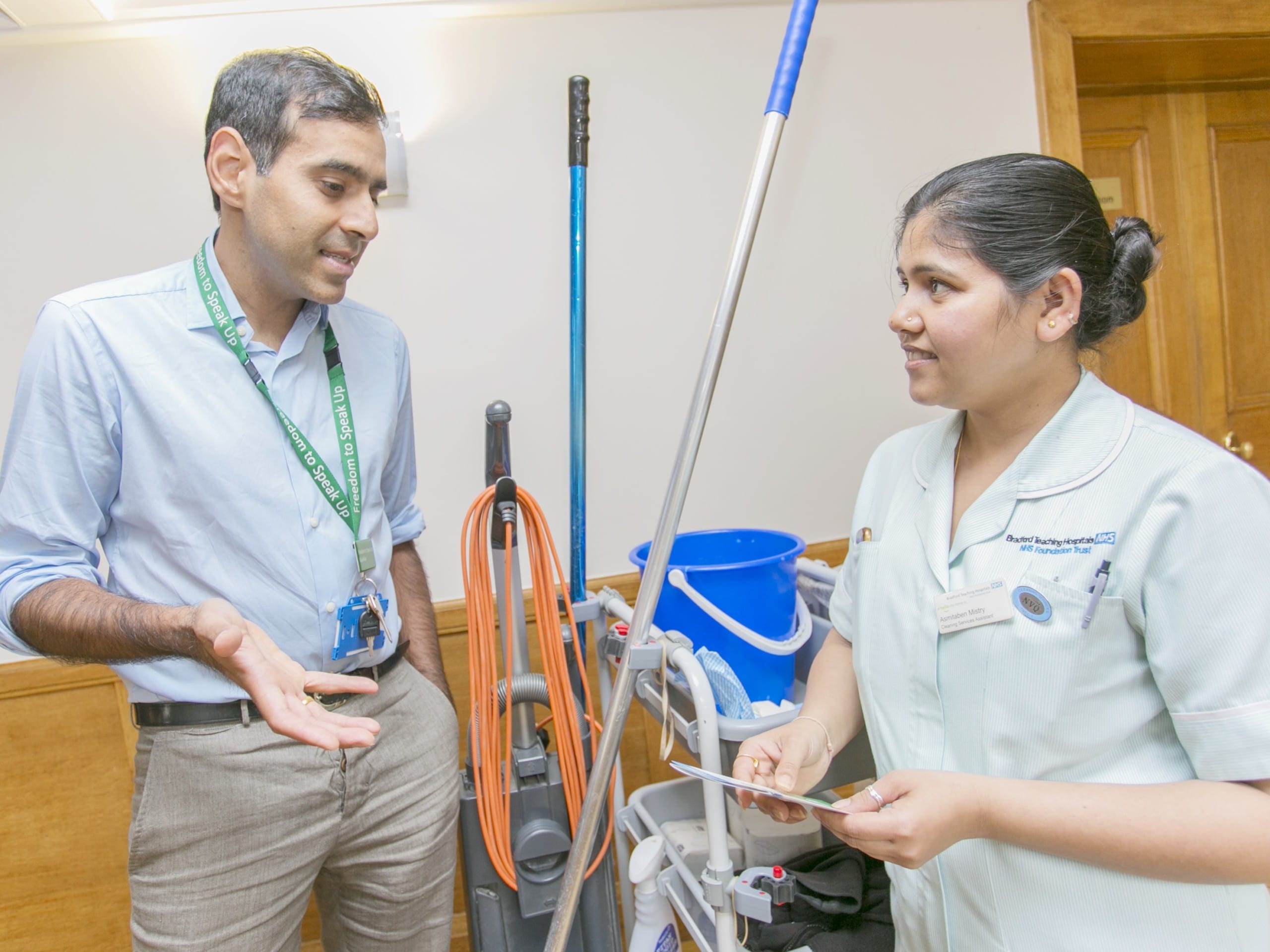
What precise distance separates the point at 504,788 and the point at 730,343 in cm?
113

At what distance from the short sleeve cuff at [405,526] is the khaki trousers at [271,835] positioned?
0.28 metres

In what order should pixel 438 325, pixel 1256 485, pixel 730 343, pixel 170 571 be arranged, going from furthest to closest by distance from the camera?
pixel 730 343 → pixel 438 325 → pixel 170 571 → pixel 1256 485

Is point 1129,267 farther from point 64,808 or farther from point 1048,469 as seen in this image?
point 64,808

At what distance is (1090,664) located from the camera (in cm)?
84

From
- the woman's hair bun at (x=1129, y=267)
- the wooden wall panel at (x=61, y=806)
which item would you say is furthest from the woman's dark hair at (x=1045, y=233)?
the wooden wall panel at (x=61, y=806)

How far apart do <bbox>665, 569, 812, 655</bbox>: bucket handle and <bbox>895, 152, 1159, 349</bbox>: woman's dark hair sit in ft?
2.06

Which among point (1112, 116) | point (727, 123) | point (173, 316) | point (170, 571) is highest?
point (1112, 116)

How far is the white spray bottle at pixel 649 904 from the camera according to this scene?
1296mm

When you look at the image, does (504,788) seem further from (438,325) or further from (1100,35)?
(1100,35)

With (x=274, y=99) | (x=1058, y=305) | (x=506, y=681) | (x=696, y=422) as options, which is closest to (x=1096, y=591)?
(x=1058, y=305)

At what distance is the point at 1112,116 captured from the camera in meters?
2.46

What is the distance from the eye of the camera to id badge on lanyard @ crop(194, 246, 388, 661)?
3.80 ft

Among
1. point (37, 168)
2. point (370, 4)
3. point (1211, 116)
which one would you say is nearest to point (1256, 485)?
point (370, 4)

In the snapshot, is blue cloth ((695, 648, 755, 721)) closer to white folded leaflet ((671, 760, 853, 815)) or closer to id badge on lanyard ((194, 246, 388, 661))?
white folded leaflet ((671, 760, 853, 815))
